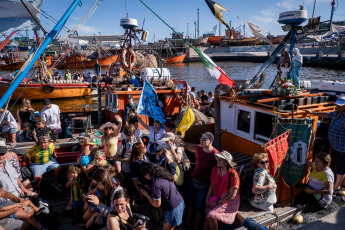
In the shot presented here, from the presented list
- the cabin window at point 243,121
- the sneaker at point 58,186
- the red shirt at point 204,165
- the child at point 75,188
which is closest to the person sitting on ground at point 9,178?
the child at point 75,188

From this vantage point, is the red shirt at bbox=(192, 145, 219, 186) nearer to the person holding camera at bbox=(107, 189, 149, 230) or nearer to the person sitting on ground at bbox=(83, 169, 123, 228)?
the person holding camera at bbox=(107, 189, 149, 230)

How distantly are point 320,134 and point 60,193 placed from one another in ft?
20.1

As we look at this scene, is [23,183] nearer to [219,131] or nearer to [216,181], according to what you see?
[216,181]

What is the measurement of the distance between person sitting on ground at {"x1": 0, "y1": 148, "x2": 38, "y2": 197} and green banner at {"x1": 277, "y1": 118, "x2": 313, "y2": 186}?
487 cm

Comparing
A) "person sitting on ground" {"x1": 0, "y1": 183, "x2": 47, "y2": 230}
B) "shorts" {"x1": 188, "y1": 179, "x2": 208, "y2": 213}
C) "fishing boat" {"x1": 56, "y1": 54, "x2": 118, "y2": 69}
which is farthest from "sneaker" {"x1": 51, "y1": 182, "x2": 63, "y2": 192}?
"fishing boat" {"x1": 56, "y1": 54, "x2": 118, "y2": 69}

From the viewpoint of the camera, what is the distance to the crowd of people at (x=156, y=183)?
384cm

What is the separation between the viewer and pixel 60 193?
590cm

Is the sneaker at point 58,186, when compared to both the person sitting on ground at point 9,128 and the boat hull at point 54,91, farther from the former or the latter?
the boat hull at point 54,91

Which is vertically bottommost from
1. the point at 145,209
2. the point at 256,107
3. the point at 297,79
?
the point at 145,209

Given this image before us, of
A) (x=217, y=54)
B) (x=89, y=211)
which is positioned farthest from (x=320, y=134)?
(x=217, y=54)

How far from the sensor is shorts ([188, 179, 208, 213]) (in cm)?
449

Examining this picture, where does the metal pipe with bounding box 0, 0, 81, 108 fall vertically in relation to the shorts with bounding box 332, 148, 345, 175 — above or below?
above

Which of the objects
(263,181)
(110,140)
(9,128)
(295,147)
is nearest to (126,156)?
(110,140)

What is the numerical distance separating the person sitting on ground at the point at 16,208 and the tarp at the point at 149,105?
2855 millimetres
